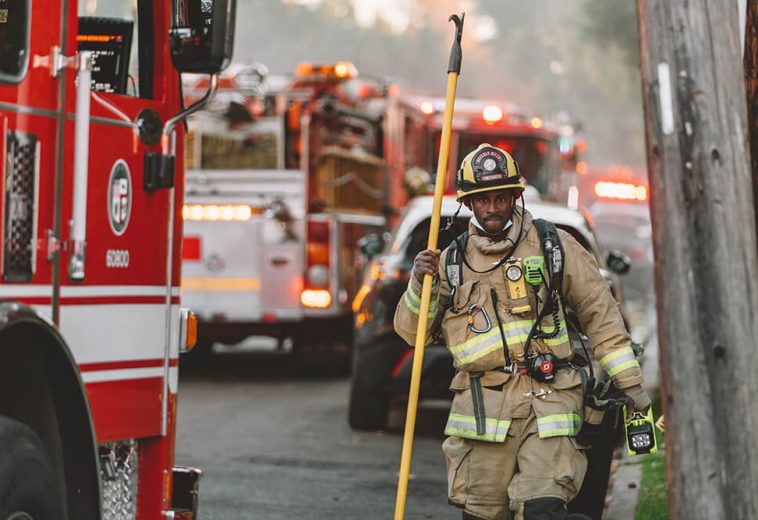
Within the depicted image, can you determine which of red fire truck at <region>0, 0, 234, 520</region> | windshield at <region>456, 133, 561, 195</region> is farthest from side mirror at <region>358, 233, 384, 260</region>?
windshield at <region>456, 133, 561, 195</region>

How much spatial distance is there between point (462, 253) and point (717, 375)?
4.15ft

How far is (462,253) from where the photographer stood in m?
5.43

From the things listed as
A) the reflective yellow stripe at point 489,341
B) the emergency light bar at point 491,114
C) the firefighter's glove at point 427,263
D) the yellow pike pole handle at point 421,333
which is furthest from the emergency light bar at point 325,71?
the reflective yellow stripe at point 489,341

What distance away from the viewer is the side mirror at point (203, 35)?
16.3ft

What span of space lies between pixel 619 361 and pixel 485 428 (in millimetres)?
518

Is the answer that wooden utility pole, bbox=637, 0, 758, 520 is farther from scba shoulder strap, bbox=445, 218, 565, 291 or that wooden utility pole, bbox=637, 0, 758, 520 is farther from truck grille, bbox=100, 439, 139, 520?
truck grille, bbox=100, 439, 139, 520

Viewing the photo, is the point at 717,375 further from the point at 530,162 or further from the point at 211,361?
the point at 530,162

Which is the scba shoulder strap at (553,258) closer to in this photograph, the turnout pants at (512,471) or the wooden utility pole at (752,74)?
the turnout pants at (512,471)

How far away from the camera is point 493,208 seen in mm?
5348

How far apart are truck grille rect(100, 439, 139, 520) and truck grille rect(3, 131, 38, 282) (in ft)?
2.86

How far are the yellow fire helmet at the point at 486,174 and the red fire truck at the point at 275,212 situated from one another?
9.05 meters

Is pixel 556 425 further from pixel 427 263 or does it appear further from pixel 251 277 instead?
pixel 251 277

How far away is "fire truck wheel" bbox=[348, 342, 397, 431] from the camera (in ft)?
33.7

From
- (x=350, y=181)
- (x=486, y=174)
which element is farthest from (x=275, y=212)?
(x=486, y=174)
